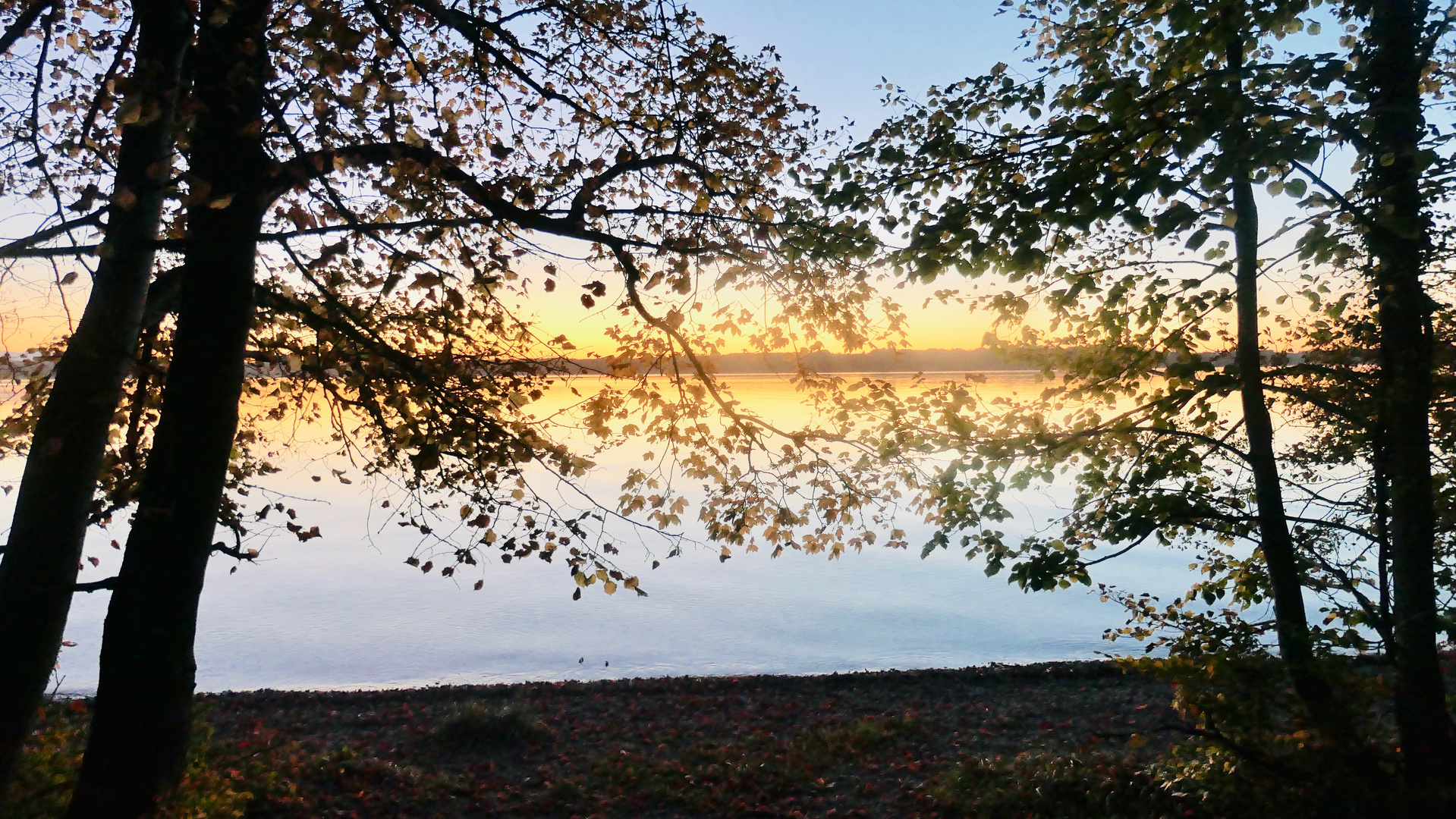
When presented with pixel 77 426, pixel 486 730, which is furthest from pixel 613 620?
pixel 77 426

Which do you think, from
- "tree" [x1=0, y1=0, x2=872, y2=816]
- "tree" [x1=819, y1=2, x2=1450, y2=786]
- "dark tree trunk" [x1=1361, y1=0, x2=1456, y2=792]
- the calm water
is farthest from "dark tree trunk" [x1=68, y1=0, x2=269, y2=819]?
the calm water

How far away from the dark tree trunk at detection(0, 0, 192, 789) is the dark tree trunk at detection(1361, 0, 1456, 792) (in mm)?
7046

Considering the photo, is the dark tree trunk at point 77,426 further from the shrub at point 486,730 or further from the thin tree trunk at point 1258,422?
the thin tree trunk at point 1258,422

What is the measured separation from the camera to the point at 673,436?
7.85 m

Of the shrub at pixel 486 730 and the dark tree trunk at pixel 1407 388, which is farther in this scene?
the shrub at pixel 486 730

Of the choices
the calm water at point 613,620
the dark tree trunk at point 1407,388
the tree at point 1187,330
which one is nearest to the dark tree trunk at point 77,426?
the tree at point 1187,330

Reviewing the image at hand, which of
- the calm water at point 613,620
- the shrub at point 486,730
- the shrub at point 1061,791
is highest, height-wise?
the calm water at point 613,620

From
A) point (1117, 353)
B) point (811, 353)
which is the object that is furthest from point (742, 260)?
point (1117, 353)

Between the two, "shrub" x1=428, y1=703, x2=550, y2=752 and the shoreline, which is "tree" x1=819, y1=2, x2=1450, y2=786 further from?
"shrub" x1=428, y1=703, x2=550, y2=752

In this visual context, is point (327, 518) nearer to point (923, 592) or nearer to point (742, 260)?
point (923, 592)

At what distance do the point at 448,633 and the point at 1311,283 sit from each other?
16.8m

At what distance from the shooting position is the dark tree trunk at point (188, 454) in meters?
5.40

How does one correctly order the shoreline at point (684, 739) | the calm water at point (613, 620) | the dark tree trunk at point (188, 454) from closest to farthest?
the dark tree trunk at point (188, 454), the shoreline at point (684, 739), the calm water at point (613, 620)

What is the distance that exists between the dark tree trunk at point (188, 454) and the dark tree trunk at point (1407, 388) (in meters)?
7.00
